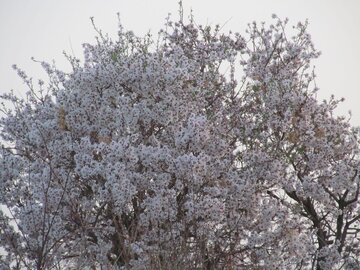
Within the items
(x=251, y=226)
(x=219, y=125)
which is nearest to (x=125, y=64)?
(x=219, y=125)

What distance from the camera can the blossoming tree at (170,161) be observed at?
1132cm

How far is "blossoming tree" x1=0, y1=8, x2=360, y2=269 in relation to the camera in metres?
11.3

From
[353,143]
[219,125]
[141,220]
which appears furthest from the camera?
[353,143]

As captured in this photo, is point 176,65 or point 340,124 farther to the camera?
point 340,124

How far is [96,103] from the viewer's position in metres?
12.7

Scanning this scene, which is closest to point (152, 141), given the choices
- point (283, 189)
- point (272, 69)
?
point (283, 189)

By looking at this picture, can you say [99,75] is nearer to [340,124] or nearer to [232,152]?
[232,152]

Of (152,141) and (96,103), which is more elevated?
(96,103)

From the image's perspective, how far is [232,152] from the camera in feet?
44.7

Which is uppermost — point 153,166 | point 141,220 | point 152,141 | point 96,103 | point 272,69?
point 272,69

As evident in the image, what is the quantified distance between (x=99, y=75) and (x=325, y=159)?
6493 millimetres

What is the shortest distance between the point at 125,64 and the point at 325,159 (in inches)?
238

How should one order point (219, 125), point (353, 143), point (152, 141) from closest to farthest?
point (152, 141) → point (219, 125) → point (353, 143)

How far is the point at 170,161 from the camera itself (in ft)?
37.5
